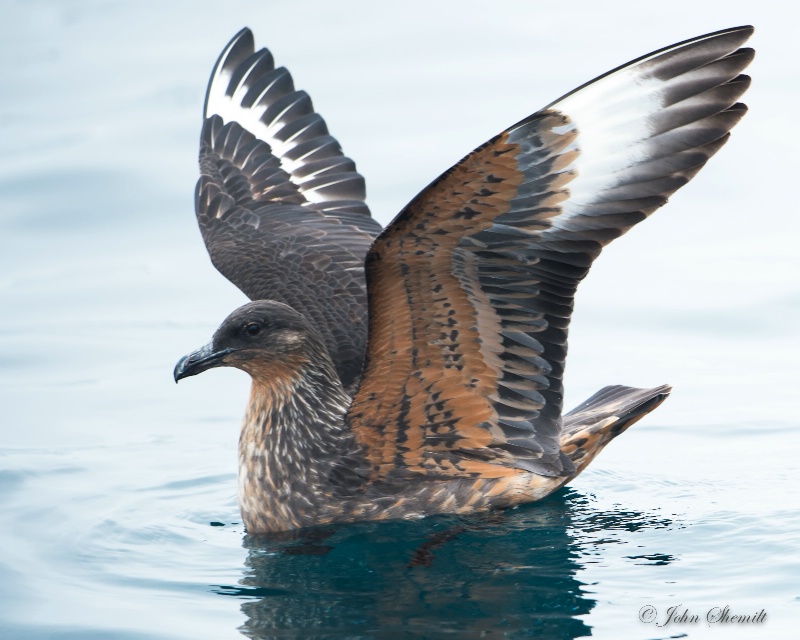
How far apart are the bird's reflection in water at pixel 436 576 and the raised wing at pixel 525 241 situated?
0.37 meters

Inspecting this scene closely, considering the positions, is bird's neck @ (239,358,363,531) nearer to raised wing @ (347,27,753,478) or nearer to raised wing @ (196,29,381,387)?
Result: raised wing @ (347,27,753,478)

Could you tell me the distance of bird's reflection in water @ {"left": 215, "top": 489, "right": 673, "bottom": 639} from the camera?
6359mm

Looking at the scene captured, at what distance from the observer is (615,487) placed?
327 inches

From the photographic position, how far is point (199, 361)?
25.0 ft

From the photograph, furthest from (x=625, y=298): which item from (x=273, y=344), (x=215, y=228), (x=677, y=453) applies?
(x=273, y=344)

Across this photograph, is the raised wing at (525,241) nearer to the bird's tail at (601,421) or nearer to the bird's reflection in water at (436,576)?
the bird's tail at (601,421)

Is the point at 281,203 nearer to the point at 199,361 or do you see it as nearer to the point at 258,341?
the point at 258,341

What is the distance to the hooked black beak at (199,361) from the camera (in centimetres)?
754

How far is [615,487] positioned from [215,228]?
2.66 meters

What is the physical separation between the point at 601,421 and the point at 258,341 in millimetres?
1680

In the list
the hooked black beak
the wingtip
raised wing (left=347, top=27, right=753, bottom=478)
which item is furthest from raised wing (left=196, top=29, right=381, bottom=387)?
raised wing (left=347, top=27, right=753, bottom=478)

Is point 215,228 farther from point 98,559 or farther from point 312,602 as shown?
point 312,602
